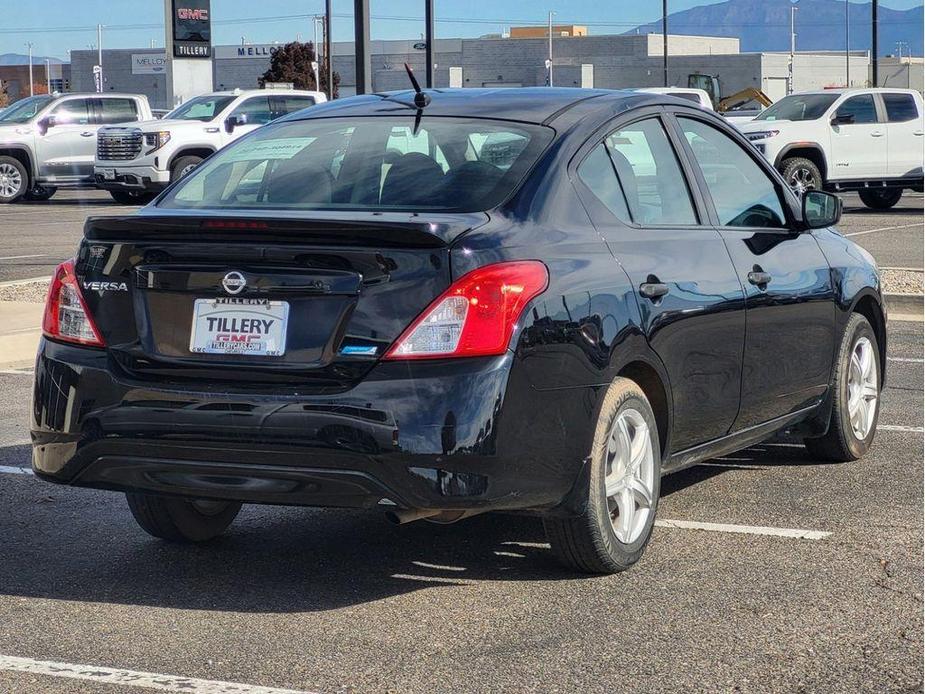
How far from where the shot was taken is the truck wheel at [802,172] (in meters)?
25.2

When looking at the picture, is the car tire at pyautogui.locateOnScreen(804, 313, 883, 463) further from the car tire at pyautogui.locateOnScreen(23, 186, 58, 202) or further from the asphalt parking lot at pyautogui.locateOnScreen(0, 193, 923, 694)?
the car tire at pyautogui.locateOnScreen(23, 186, 58, 202)

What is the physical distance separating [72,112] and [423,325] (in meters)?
26.9

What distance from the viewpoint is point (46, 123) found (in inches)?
1172

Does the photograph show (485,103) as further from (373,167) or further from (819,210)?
(819,210)

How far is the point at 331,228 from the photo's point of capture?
16.0ft

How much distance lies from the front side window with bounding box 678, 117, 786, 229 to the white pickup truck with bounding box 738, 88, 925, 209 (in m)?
18.7

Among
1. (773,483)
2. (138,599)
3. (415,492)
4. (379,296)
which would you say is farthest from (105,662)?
(773,483)

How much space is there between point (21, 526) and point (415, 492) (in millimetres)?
2219

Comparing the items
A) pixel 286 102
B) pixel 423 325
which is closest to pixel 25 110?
pixel 286 102

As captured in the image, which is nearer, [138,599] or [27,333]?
[138,599]

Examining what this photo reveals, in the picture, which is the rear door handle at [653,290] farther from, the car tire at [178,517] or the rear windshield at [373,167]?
the car tire at [178,517]

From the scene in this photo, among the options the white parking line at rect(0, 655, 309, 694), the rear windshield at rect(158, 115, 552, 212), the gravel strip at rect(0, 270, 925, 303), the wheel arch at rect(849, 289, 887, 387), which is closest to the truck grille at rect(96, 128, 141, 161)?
the gravel strip at rect(0, 270, 925, 303)

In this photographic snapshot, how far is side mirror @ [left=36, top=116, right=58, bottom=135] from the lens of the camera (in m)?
29.6

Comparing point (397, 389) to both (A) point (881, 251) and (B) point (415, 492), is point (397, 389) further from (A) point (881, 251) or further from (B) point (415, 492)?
(A) point (881, 251)
